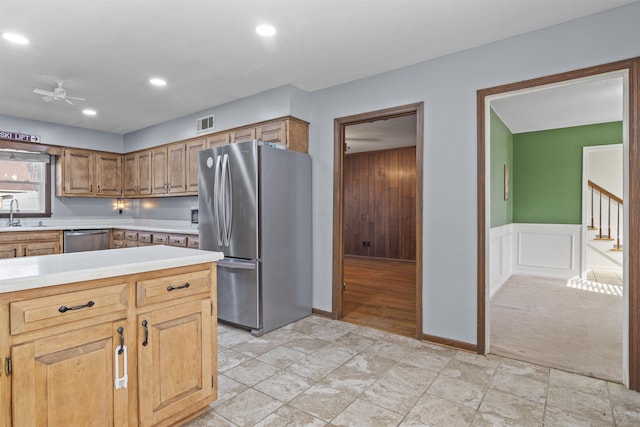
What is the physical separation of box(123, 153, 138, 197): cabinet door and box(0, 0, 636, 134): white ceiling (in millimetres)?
1930

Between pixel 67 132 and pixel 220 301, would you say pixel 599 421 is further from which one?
pixel 67 132

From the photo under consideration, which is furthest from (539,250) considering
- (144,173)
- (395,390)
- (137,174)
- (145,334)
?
(137,174)

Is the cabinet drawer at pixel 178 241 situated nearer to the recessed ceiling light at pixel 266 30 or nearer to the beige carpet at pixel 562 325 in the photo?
the recessed ceiling light at pixel 266 30

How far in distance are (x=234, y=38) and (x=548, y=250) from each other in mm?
5751

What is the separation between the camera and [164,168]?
17.0ft

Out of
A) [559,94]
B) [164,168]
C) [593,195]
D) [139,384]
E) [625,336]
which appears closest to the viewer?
[139,384]

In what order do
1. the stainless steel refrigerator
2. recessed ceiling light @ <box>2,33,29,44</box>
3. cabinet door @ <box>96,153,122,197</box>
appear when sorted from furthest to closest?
cabinet door @ <box>96,153,122,197</box> < the stainless steel refrigerator < recessed ceiling light @ <box>2,33,29,44</box>

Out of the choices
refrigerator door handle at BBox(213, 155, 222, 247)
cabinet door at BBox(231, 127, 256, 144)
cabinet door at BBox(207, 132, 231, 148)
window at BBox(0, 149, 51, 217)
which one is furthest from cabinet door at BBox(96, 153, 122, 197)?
refrigerator door handle at BBox(213, 155, 222, 247)

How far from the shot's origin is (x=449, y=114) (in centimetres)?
294

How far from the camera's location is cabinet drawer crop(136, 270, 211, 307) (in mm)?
1611

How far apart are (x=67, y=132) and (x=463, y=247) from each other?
5.98 m

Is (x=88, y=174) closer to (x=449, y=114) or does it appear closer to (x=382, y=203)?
(x=449, y=114)

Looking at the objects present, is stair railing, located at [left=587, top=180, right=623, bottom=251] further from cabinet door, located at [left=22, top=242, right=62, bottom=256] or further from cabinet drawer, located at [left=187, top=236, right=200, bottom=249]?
cabinet door, located at [left=22, top=242, right=62, bottom=256]

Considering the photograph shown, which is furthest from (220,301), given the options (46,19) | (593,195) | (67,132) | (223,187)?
(593,195)
